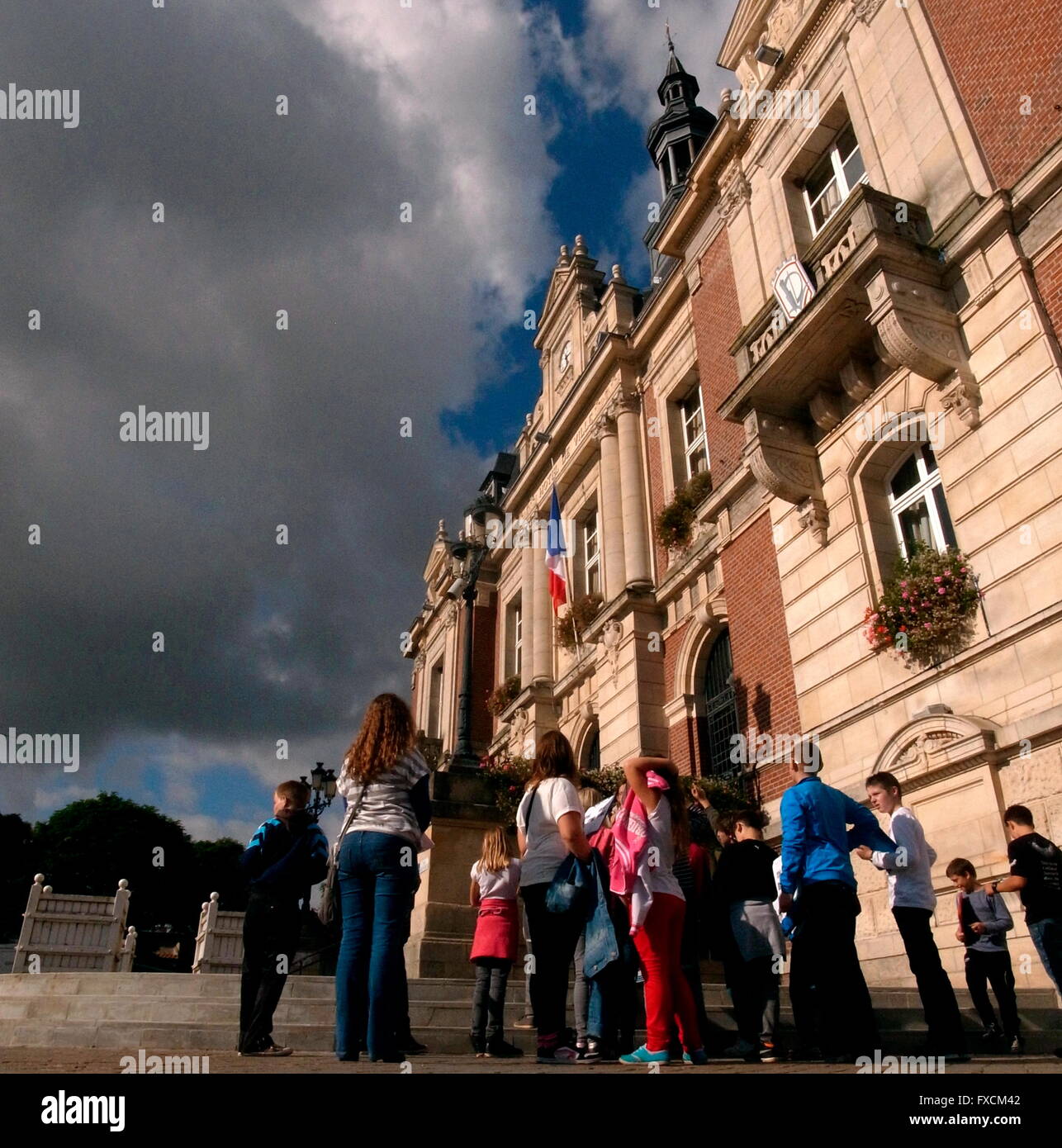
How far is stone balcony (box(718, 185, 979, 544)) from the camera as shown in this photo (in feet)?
31.8

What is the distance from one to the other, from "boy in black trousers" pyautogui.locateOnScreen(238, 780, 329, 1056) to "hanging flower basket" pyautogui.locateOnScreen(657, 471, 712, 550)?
486 inches

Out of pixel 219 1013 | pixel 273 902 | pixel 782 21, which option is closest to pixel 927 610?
pixel 273 902

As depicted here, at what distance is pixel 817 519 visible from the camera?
11.7 metres

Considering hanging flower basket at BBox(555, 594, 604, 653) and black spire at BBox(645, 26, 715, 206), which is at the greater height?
black spire at BBox(645, 26, 715, 206)

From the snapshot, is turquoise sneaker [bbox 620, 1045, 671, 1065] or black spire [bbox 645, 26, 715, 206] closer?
turquoise sneaker [bbox 620, 1045, 671, 1065]

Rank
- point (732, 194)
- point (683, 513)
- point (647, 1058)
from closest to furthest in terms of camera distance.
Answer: point (647, 1058)
point (732, 194)
point (683, 513)

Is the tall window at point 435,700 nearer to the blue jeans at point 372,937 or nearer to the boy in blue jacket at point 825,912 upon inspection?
the boy in blue jacket at point 825,912

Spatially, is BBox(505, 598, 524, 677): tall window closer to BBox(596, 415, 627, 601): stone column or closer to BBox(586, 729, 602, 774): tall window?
BBox(586, 729, 602, 774): tall window

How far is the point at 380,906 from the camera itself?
4.43 meters

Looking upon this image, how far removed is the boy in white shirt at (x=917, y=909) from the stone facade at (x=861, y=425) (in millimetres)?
3118

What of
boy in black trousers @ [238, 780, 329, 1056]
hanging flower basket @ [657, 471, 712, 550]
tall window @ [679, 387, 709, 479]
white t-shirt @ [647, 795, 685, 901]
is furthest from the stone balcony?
boy in black trousers @ [238, 780, 329, 1056]

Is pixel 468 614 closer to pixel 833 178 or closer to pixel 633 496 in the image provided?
pixel 633 496

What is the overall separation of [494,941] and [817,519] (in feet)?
26.7

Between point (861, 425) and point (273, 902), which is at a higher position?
point (861, 425)
